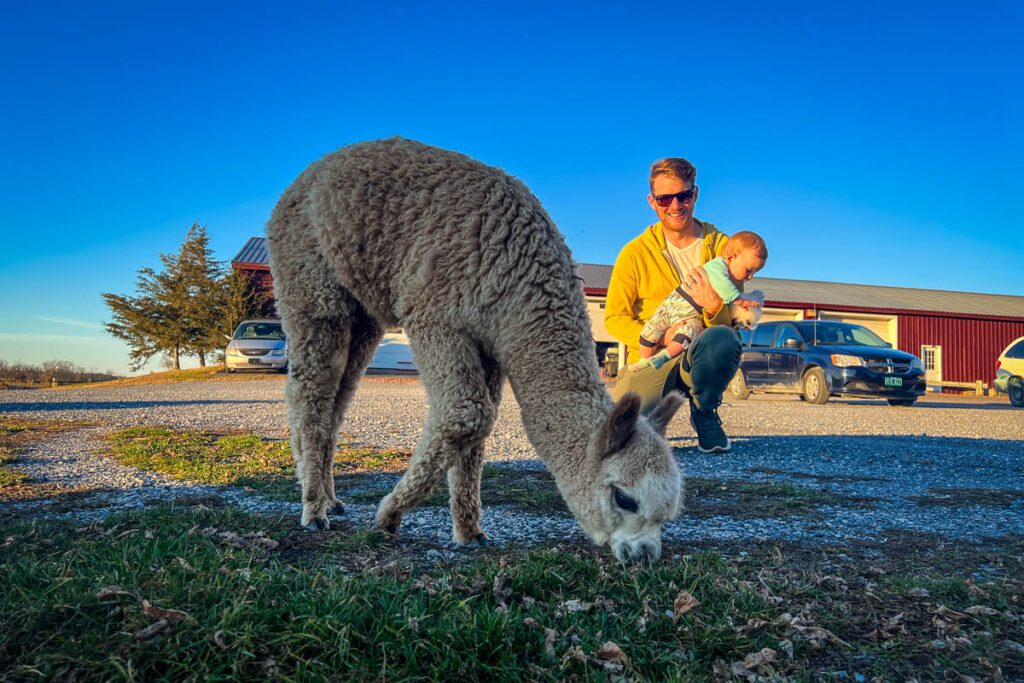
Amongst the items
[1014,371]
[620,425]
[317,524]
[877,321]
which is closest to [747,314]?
[620,425]

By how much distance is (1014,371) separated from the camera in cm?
1933

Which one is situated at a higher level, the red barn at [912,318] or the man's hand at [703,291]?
the red barn at [912,318]

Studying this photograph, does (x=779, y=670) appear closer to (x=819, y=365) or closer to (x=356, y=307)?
(x=356, y=307)

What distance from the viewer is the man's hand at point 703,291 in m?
5.54

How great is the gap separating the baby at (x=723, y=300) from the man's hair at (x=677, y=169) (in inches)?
23.8

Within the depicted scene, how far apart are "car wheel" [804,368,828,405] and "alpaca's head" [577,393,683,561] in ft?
48.7

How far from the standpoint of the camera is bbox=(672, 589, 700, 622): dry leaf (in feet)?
9.04

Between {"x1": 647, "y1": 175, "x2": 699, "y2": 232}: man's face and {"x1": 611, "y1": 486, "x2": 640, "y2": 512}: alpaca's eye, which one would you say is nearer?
{"x1": 611, "y1": 486, "x2": 640, "y2": 512}: alpaca's eye

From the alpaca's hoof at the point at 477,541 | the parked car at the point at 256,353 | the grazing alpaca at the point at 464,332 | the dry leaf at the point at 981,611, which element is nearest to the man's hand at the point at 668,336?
the grazing alpaca at the point at 464,332

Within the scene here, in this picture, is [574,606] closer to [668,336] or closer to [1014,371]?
[668,336]

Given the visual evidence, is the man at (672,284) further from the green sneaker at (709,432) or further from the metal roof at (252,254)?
the metal roof at (252,254)

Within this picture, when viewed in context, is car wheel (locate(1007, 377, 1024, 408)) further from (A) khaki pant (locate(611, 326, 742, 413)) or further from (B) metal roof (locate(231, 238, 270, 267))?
(B) metal roof (locate(231, 238, 270, 267))

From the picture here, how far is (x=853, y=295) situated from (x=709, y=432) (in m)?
38.0

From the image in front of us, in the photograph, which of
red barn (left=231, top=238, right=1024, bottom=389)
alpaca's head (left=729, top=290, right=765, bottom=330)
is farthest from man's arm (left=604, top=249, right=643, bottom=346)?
red barn (left=231, top=238, right=1024, bottom=389)
